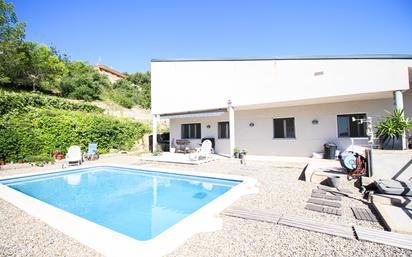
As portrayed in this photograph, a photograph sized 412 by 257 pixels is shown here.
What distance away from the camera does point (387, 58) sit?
450 inches

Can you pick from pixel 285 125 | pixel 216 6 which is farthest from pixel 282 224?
pixel 216 6

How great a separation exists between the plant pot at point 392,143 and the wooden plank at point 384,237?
21.4ft

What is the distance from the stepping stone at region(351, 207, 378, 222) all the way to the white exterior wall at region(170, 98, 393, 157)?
11.1 meters

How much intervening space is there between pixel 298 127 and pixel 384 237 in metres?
13.5

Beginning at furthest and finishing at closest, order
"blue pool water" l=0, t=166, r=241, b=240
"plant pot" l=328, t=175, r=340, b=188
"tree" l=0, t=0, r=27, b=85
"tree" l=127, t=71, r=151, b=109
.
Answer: "tree" l=127, t=71, r=151, b=109, "tree" l=0, t=0, r=27, b=85, "plant pot" l=328, t=175, r=340, b=188, "blue pool water" l=0, t=166, r=241, b=240

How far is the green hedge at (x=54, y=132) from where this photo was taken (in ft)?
50.3

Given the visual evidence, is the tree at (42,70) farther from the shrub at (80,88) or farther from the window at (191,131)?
the window at (191,131)

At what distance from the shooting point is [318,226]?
4.85m

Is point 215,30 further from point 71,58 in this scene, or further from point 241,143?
point 71,58

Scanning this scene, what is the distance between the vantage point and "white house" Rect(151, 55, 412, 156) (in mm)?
12234

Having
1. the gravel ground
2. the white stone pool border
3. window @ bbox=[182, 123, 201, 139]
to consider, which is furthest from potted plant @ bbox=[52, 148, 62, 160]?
the gravel ground

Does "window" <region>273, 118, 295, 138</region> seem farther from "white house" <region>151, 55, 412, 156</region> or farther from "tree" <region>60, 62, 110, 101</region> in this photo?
"tree" <region>60, 62, 110, 101</region>

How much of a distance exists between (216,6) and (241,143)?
1214 centimetres

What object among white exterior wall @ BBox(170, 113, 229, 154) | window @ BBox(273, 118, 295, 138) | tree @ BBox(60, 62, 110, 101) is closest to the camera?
window @ BBox(273, 118, 295, 138)
